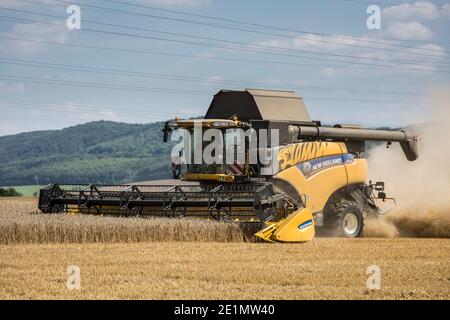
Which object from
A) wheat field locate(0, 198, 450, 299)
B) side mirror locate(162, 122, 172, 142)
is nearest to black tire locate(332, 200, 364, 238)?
wheat field locate(0, 198, 450, 299)

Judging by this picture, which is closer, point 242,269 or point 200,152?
point 242,269

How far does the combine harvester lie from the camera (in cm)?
1558

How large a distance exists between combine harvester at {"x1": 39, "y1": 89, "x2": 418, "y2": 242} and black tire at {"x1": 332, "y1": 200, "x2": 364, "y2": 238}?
0.02 m

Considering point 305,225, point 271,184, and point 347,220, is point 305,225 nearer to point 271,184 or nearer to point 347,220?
point 271,184

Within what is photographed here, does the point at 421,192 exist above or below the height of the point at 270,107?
below

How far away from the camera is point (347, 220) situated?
17.8m

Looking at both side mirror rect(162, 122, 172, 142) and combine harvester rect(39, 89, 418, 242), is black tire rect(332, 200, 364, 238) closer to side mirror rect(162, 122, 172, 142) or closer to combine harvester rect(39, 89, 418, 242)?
combine harvester rect(39, 89, 418, 242)

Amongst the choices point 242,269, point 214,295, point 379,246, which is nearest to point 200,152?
point 379,246

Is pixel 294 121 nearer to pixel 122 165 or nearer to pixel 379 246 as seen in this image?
pixel 379 246

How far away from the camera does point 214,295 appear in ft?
29.9

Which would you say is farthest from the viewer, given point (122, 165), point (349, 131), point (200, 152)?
point (122, 165)

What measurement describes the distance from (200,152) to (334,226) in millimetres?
3341
